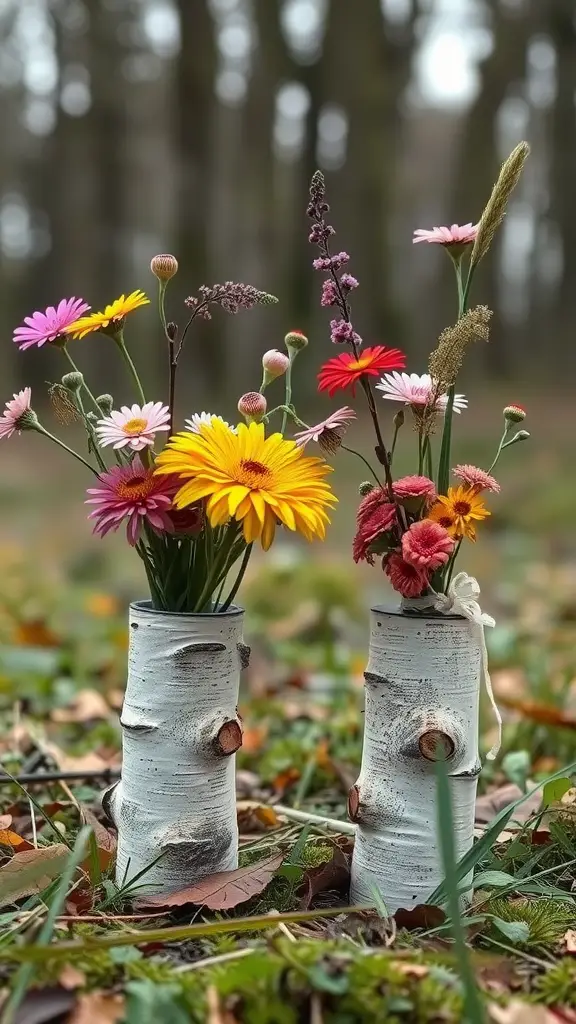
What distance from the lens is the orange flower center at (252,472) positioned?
1.18 meters

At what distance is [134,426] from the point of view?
1.21m

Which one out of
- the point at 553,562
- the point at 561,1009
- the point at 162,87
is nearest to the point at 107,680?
the point at 561,1009

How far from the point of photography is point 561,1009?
99 centimetres

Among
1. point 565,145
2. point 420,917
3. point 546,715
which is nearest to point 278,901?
point 420,917

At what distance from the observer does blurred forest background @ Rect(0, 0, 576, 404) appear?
8.25 meters

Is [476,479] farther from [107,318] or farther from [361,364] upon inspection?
[107,318]

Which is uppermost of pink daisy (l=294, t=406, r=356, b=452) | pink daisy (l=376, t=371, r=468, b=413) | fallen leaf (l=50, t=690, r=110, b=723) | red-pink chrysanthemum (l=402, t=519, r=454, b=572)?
pink daisy (l=376, t=371, r=468, b=413)

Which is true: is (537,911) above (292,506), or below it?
below

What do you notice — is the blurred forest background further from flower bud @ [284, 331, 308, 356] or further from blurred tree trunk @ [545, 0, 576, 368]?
flower bud @ [284, 331, 308, 356]

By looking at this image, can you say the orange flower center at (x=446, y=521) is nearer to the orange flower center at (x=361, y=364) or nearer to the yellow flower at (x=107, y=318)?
the orange flower center at (x=361, y=364)

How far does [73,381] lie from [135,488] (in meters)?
0.16

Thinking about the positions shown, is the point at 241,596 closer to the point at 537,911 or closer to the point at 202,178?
the point at 537,911

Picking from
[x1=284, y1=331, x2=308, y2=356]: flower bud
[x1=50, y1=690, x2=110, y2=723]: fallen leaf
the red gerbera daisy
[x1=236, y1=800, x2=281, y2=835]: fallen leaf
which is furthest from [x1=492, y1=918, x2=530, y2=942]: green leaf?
[x1=50, y1=690, x2=110, y2=723]: fallen leaf

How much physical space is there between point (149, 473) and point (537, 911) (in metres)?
0.74
